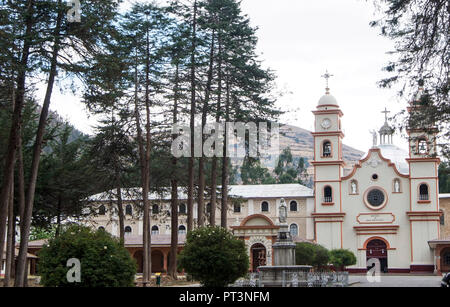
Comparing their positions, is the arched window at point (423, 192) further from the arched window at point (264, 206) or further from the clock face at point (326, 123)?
the arched window at point (264, 206)

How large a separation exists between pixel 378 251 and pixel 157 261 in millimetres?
19629

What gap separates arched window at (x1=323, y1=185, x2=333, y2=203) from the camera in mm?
56188

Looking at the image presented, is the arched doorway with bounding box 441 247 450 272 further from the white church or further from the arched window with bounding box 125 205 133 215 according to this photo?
the arched window with bounding box 125 205 133 215

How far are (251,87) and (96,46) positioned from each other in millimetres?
14433

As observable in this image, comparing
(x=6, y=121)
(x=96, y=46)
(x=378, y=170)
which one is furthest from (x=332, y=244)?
(x=96, y=46)

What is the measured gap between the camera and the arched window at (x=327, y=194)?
56188mm

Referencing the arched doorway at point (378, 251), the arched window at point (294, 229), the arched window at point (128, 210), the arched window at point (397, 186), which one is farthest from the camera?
the arched window at point (128, 210)

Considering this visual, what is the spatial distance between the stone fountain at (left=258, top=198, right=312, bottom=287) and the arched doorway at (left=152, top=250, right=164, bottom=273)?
27875 millimetres

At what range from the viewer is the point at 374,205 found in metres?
55.5

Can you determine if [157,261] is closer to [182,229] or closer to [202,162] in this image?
[182,229]

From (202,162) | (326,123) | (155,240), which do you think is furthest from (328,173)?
(202,162)

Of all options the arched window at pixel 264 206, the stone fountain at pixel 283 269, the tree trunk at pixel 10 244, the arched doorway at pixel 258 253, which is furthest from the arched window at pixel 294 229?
the tree trunk at pixel 10 244
